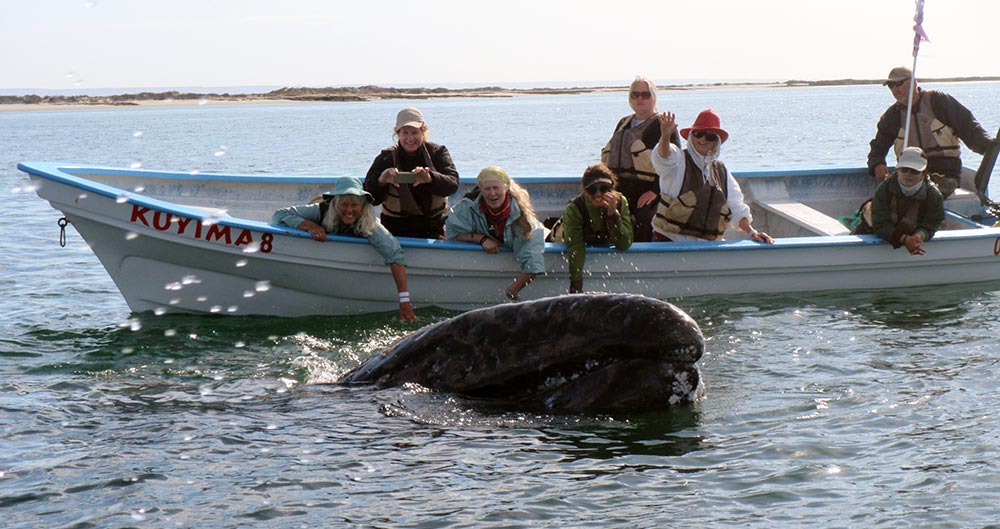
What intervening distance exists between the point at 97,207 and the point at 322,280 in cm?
205

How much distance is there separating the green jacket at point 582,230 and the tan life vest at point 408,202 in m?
1.27

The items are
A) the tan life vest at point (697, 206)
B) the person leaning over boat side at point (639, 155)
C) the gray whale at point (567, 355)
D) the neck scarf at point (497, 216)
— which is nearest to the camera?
the gray whale at point (567, 355)

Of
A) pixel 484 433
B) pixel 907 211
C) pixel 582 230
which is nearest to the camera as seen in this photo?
pixel 484 433

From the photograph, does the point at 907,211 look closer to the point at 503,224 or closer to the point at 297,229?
the point at 503,224

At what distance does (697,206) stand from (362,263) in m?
3.14

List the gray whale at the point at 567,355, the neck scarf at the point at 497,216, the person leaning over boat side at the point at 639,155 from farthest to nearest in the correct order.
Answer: the person leaning over boat side at the point at 639,155 < the neck scarf at the point at 497,216 < the gray whale at the point at 567,355

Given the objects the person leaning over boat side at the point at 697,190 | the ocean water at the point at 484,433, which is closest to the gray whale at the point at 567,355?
the ocean water at the point at 484,433

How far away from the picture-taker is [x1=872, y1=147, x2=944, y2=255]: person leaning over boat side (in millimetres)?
10859

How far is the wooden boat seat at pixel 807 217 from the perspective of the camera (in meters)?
12.1

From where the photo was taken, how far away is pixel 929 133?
1242 centimetres

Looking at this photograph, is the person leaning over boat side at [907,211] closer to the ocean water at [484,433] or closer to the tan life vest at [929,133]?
the ocean water at [484,433]

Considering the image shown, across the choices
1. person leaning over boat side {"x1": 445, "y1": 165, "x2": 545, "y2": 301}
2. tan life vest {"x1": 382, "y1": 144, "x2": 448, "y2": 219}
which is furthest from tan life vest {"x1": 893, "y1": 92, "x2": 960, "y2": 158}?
tan life vest {"x1": 382, "y1": 144, "x2": 448, "y2": 219}

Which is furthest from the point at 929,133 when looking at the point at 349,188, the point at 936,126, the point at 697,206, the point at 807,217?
the point at 349,188

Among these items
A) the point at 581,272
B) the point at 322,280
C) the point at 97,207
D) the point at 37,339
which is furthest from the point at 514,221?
the point at 37,339
